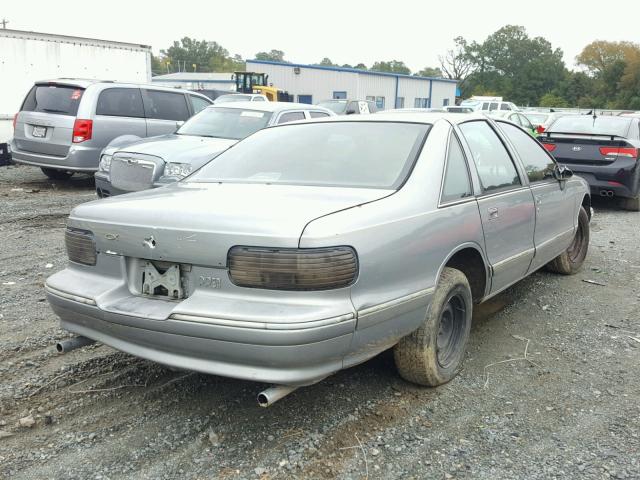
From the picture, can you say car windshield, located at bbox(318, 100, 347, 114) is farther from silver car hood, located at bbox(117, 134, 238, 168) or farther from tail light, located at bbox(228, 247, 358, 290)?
tail light, located at bbox(228, 247, 358, 290)

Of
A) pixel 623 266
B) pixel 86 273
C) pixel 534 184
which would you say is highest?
pixel 534 184

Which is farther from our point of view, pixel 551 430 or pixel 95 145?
pixel 95 145

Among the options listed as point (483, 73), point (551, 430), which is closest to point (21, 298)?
point (551, 430)

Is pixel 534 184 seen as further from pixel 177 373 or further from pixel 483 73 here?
pixel 483 73

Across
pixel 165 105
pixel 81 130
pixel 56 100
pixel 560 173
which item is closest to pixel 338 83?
pixel 165 105

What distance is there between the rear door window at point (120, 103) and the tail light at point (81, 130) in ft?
1.06

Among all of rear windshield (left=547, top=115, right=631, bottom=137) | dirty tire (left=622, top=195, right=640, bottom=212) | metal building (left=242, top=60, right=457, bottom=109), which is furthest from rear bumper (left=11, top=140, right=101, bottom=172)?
metal building (left=242, top=60, right=457, bottom=109)

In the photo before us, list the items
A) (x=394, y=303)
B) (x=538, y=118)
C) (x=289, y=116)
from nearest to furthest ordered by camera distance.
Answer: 1. (x=394, y=303)
2. (x=289, y=116)
3. (x=538, y=118)

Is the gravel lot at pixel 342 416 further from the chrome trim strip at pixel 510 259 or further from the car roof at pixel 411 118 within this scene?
the car roof at pixel 411 118

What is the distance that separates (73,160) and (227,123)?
3082 mm

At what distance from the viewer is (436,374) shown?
3.38 m

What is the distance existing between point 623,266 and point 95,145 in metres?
8.04

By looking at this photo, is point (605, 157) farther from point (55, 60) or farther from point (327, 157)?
point (55, 60)

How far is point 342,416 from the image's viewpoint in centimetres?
316
